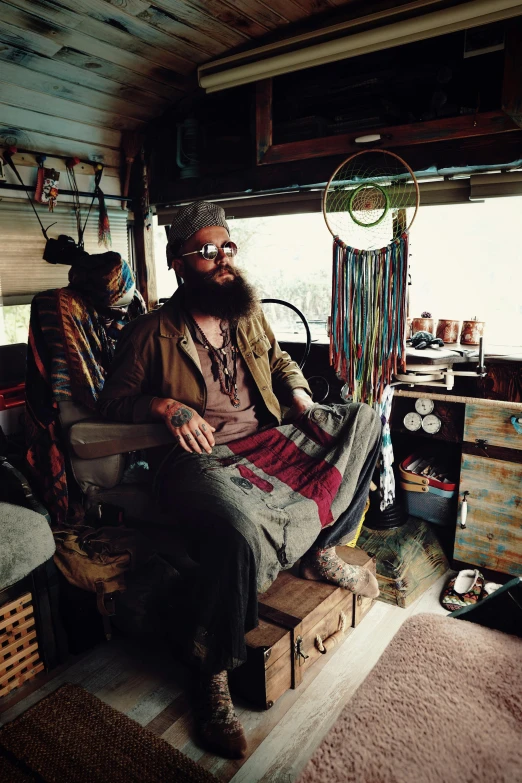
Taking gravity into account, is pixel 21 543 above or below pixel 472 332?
below

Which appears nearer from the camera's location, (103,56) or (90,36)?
(90,36)

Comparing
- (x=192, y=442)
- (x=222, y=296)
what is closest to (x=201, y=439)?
(x=192, y=442)

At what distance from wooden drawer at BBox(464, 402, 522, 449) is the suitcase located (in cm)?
83

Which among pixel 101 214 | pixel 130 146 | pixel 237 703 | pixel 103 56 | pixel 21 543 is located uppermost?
pixel 103 56

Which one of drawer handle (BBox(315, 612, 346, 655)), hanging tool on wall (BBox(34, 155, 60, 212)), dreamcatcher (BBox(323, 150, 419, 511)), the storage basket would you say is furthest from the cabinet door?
hanging tool on wall (BBox(34, 155, 60, 212))

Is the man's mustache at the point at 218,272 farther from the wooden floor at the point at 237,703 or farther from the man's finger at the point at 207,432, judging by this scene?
the wooden floor at the point at 237,703

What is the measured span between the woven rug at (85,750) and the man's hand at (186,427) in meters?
0.99

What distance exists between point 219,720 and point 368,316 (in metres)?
1.97

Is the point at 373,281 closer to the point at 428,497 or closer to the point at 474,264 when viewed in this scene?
the point at 474,264

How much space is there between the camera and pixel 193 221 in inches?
97.3

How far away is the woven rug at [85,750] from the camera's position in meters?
1.71

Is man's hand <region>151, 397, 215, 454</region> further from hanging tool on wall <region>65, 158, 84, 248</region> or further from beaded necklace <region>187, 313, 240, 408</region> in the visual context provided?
hanging tool on wall <region>65, 158, 84, 248</region>

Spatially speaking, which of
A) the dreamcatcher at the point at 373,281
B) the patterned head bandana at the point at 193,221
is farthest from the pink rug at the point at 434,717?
the patterned head bandana at the point at 193,221

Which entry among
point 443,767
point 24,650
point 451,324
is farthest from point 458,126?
point 24,650
